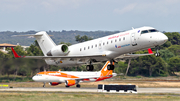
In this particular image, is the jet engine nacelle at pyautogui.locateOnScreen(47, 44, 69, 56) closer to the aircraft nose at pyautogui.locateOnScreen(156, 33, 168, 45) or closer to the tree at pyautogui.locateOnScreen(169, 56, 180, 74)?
the aircraft nose at pyautogui.locateOnScreen(156, 33, 168, 45)

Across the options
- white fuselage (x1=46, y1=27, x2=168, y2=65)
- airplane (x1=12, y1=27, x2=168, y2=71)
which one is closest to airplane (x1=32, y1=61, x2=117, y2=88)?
airplane (x1=12, y1=27, x2=168, y2=71)

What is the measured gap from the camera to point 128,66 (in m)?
102

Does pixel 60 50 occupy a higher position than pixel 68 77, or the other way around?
pixel 60 50

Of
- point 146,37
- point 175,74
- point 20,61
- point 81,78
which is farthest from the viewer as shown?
point 175,74

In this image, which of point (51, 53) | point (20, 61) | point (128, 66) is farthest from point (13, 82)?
point (128, 66)

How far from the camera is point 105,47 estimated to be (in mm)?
31859

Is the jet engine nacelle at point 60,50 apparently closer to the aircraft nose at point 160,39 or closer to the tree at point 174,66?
the aircraft nose at point 160,39

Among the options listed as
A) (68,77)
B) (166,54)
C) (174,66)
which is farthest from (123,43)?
(166,54)

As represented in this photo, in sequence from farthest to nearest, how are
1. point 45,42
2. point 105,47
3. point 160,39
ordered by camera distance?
point 45,42 → point 105,47 → point 160,39

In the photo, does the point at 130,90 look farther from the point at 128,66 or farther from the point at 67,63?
the point at 128,66

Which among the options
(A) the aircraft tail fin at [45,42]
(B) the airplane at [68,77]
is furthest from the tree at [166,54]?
(A) the aircraft tail fin at [45,42]

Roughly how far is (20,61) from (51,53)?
5648 mm

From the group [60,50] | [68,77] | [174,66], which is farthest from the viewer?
[174,66]

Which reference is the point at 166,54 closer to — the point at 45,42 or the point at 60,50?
the point at 45,42
